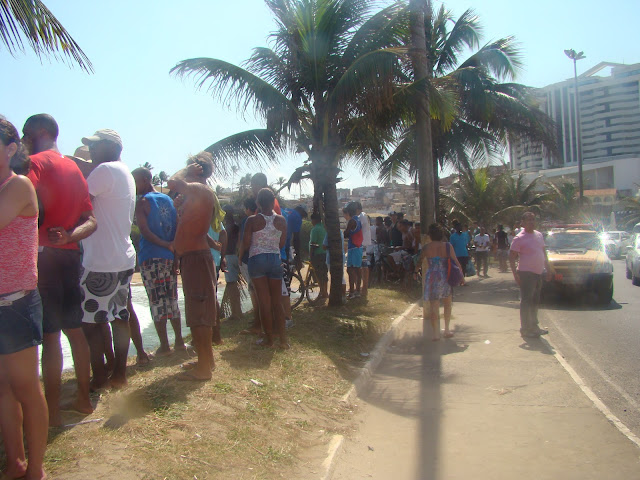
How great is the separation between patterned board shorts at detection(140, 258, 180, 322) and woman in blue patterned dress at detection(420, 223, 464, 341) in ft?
14.0

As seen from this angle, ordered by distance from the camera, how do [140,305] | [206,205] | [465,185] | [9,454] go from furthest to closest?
[465,185], [140,305], [206,205], [9,454]

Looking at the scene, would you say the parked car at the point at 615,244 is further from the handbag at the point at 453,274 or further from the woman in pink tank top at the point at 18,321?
the woman in pink tank top at the point at 18,321

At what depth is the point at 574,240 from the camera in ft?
42.8

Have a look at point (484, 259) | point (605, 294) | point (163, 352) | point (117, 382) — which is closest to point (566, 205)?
point (484, 259)

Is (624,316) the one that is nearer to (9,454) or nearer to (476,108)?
(476,108)

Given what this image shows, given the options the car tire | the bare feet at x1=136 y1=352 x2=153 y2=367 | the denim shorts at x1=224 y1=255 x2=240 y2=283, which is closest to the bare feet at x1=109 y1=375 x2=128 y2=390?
the bare feet at x1=136 y1=352 x2=153 y2=367

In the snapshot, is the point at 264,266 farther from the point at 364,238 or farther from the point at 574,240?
the point at 574,240

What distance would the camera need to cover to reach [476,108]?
15773 millimetres

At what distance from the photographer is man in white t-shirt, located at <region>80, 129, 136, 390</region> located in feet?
13.7

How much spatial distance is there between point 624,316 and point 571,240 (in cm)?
307

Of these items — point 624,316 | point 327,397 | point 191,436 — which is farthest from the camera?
point 624,316

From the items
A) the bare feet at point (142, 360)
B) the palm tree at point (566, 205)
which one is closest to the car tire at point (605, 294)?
the bare feet at point (142, 360)

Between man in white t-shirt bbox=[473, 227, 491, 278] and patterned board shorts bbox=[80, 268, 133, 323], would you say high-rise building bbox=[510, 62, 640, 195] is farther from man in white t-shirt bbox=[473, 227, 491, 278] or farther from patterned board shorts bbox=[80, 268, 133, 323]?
patterned board shorts bbox=[80, 268, 133, 323]

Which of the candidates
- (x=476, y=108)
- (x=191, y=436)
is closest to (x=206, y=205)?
(x=191, y=436)
